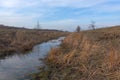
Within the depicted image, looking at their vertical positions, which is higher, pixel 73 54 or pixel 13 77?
pixel 73 54

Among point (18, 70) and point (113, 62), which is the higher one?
point (113, 62)

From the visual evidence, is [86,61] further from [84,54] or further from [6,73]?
[6,73]

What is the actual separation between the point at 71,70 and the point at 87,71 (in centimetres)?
130

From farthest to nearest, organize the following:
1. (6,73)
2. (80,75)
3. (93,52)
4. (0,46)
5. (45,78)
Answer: (0,46) → (93,52) → (6,73) → (45,78) → (80,75)

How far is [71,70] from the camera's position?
1016cm

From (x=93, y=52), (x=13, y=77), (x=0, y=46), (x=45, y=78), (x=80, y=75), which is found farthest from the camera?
(x=0, y=46)

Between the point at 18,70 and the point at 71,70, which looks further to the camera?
the point at 18,70

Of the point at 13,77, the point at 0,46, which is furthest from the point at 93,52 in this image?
the point at 0,46

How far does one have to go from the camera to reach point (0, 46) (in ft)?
70.7

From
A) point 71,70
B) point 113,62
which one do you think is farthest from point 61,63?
point 113,62

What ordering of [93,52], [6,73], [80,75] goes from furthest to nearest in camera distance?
[93,52]
[6,73]
[80,75]

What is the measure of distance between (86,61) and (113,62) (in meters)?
2.03

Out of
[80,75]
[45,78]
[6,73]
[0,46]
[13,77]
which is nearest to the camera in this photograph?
[80,75]

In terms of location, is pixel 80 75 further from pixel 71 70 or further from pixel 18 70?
pixel 18 70
